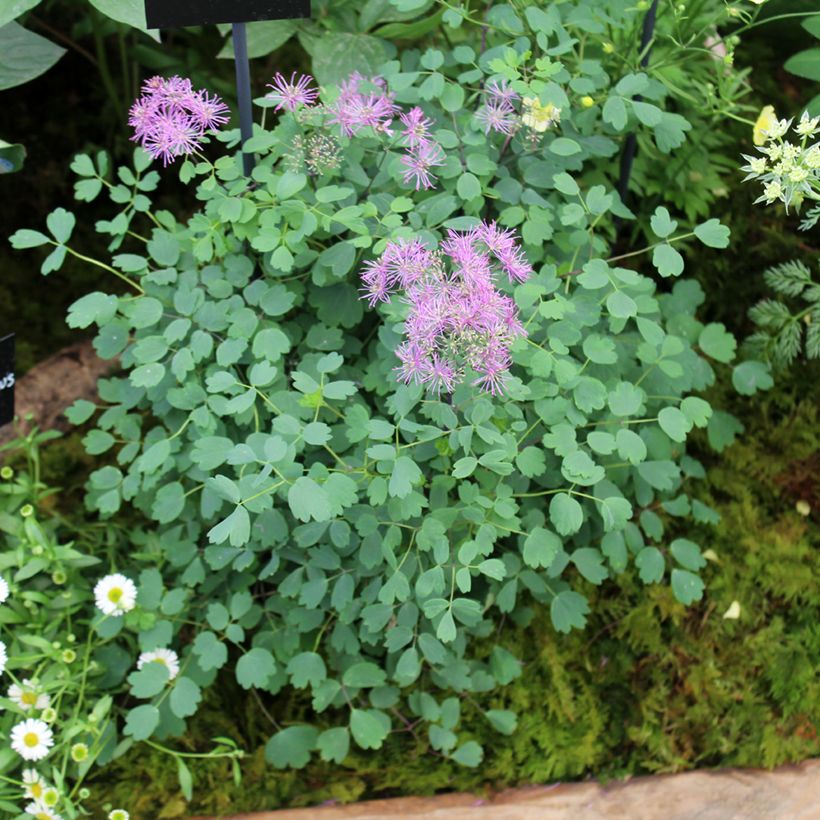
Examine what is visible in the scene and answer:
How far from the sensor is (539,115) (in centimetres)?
123

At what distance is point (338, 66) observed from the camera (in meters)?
1.48

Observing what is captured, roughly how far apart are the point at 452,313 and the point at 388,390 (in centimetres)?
25

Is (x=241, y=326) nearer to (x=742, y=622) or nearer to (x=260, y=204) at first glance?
(x=260, y=204)

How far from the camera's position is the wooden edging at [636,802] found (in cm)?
130

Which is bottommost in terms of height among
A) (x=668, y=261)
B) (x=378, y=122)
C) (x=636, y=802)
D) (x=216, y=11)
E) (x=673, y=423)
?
(x=636, y=802)

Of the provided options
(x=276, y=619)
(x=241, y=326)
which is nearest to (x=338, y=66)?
(x=241, y=326)

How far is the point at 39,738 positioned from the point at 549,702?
750 mm

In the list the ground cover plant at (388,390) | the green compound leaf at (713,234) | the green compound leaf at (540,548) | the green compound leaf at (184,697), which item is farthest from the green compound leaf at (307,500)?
the green compound leaf at (713,234)

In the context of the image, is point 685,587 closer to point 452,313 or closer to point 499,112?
point 452,313

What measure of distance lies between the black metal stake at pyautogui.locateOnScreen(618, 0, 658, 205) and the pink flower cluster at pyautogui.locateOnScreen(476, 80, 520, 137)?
0.26m

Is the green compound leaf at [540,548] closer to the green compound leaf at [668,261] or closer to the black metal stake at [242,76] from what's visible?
the green compound leaf at [668,261]

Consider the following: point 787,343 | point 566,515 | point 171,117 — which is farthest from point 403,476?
point 787,343

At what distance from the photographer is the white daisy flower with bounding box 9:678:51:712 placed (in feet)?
3.97

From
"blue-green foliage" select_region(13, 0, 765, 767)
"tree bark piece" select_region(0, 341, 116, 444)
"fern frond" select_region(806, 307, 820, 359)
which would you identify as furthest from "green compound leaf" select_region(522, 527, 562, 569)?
"tree bark piece" select_region(0, 341, 116, 444)
